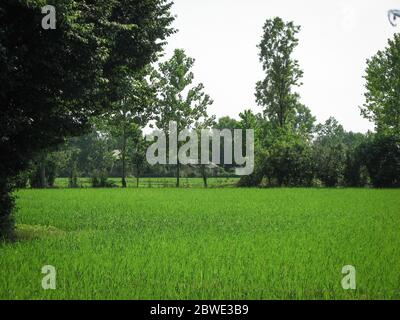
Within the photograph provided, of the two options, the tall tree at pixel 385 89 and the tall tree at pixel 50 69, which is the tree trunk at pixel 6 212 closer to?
the tall tree at pixel 50 69

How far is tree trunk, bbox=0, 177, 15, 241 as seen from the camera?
43.8 ft

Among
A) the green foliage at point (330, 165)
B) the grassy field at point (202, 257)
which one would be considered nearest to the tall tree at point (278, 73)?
the green foliage at point (330, 165)

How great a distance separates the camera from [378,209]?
23.4 metres

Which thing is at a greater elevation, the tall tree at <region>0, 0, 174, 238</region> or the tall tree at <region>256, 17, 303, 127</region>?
the tall tree at <region>256, 17, 303, 127</region>

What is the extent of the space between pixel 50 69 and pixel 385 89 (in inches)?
2155

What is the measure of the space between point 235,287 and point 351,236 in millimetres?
7501

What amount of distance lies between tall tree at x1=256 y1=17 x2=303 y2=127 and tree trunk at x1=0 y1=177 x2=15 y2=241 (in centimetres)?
4602

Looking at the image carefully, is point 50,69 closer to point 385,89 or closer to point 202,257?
point 202,257

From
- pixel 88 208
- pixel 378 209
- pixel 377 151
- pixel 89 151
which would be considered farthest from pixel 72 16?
pixel 89 151

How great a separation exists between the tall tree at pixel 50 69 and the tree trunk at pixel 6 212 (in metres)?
0.01

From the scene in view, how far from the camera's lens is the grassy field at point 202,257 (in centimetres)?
794

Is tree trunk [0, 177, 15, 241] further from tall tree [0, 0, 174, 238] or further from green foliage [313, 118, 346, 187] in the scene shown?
green foliage [313, 118, 346, 187]

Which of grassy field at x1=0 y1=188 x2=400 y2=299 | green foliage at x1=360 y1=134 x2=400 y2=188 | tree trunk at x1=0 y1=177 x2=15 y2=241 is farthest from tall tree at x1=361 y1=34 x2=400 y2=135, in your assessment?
tree trunk at x1=0 y1=177 x2=15 y2=241

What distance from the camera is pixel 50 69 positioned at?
38.2 feet
